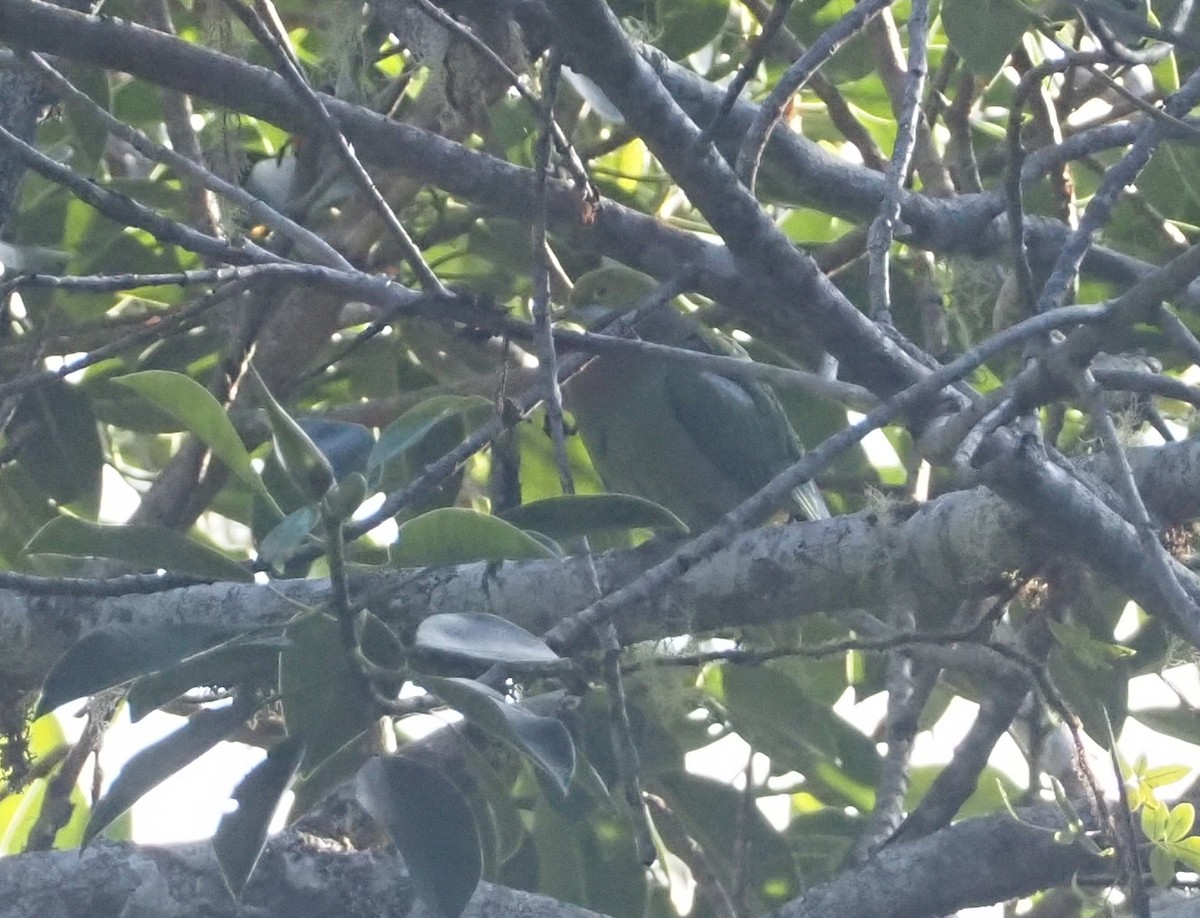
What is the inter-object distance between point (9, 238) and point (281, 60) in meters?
1.26

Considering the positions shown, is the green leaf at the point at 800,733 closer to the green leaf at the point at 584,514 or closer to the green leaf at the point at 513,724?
the green leaf at the point at 584,514

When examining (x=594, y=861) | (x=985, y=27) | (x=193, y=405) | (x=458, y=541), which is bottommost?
(x=594, y=861)

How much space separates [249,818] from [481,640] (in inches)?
12.9

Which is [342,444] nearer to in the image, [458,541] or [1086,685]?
[458,541]

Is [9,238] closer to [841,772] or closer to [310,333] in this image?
[310,333]

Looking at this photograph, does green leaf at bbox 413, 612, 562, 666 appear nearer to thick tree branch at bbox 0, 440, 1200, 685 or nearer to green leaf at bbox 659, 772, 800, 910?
thick tree branch at bbox 0, 440, 1200, 685

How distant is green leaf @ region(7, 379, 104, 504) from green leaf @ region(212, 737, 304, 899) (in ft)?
5.11

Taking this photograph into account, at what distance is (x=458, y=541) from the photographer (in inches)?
54.2

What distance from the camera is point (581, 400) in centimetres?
345

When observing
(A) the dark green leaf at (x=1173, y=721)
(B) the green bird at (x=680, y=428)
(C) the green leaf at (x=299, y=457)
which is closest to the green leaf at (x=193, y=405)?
(C) the green leaf at (x=299, y=457)

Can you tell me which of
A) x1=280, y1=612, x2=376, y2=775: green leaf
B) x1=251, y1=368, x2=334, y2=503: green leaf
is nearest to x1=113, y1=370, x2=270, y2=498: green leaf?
x1=251, y1=368, x2=334, y2=503: green leaf

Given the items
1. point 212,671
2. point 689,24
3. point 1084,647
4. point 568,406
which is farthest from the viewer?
point 568,406

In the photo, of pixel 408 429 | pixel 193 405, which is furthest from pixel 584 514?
pixel 193 405

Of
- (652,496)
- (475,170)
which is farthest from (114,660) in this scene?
(652,496)
